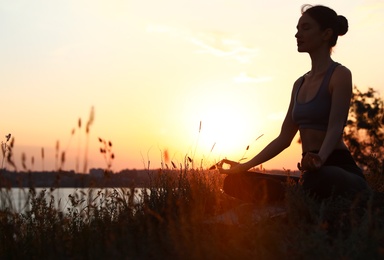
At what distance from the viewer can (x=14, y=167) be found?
4352 mm

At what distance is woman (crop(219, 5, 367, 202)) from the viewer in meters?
4.86

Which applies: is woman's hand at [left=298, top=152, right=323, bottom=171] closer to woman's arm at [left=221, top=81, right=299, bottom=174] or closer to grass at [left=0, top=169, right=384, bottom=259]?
grass at [left=0, top=169, right=384, bottom=259]

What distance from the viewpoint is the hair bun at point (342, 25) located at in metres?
5.19

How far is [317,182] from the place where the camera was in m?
4.91

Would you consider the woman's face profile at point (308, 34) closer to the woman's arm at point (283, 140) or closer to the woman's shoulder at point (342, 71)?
the woman's shoulder at point (342, 71)

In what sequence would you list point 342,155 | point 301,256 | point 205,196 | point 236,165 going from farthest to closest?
point 205,196 < point 236,165 < point 342,155 < point 301,256

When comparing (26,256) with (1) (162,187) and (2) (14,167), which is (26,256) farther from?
(1) (162,187)

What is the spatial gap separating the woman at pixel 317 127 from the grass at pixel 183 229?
23 centimetres

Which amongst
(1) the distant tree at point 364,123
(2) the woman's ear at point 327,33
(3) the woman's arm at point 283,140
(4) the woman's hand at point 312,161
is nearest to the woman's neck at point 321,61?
(2) the woman's ear at point 327,33

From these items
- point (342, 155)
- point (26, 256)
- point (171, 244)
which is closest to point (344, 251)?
point (171, 244)

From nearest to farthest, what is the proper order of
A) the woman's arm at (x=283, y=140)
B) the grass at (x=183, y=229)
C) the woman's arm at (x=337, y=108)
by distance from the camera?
the grass at (x=183, y=229) < the woman's arm at (x=337, y=108) < the woman's arm at (x=283, y=140)

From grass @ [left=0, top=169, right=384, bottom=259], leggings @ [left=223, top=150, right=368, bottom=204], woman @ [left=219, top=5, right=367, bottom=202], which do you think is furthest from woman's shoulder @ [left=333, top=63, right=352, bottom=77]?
grass @ [left=0, top=169, right=384, bottom=259]

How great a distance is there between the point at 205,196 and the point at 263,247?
2314 mm

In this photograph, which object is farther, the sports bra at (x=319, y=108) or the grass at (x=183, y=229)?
the sports bra at (x=319, y=108)
